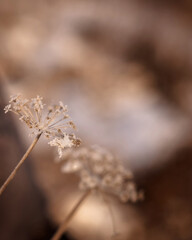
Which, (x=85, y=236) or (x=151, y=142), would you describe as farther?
(x=151, y=142)

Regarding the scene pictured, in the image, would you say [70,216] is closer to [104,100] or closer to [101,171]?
[101,171]

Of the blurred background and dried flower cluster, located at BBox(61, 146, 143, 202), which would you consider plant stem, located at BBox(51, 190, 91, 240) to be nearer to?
dried flower cluster, located at BBox(61, 146, 143, 202)

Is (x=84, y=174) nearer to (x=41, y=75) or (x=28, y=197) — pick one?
(x=28, y=197)

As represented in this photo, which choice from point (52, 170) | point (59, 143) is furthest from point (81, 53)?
point (59, 143)

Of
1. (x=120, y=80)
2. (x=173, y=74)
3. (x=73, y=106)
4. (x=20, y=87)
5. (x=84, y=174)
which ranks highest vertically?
(x=173, y=74)

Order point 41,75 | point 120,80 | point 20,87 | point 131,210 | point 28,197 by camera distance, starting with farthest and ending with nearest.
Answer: point 120,80 → point 41,75 → point 20,87 → point 131,210 → point 28,197

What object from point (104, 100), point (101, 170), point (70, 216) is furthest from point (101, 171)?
point (104, 100)

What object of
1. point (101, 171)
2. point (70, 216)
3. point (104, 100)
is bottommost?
point (70, 216)

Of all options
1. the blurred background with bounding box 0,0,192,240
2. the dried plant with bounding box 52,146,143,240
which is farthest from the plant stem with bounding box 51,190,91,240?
the blurred background with bounding box 0,0,192,240
